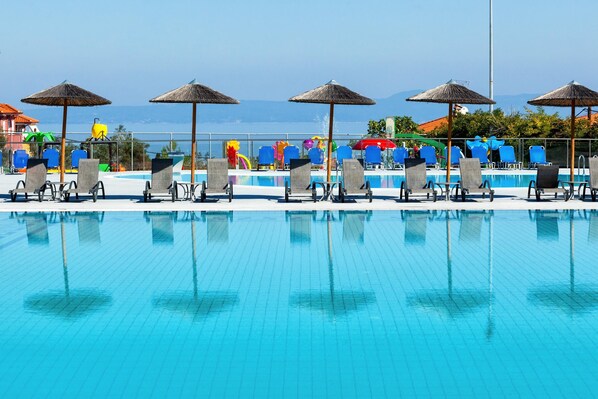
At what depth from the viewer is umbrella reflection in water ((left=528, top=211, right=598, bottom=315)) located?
7234 mm

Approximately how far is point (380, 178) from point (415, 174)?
30.5 feet

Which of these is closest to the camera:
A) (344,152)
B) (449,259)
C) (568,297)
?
(568,297)

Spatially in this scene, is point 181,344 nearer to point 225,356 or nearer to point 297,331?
point 225,356

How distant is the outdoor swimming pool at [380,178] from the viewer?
2230 centimetres

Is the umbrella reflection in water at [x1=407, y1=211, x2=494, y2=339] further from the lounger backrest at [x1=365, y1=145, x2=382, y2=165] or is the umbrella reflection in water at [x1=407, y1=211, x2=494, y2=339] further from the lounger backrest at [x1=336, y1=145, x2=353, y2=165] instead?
the lounger backrest at [x1=336, y1=145, x2=353, y2=165]

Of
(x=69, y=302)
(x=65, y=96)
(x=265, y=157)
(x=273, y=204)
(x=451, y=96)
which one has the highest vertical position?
(x=451, y=96)

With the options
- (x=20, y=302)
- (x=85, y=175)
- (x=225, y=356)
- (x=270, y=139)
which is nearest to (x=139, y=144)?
(x=270, y=139)

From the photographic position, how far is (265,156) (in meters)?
26.7

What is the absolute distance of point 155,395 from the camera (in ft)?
16.3

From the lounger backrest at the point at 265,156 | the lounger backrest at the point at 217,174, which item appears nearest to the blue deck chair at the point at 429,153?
the lounger backrest at the point at 265,156

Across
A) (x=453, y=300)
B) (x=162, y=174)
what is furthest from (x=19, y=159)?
(x=453, y=300)

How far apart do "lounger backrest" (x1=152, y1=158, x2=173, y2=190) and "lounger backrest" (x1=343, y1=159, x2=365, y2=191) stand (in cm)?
309

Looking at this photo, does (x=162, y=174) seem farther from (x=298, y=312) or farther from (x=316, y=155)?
(x=316, y=155)

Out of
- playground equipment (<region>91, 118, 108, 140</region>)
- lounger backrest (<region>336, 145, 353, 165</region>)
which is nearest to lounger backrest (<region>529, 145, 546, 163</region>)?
lounger backrest (<region>336, 145, 353, 165</region>)
